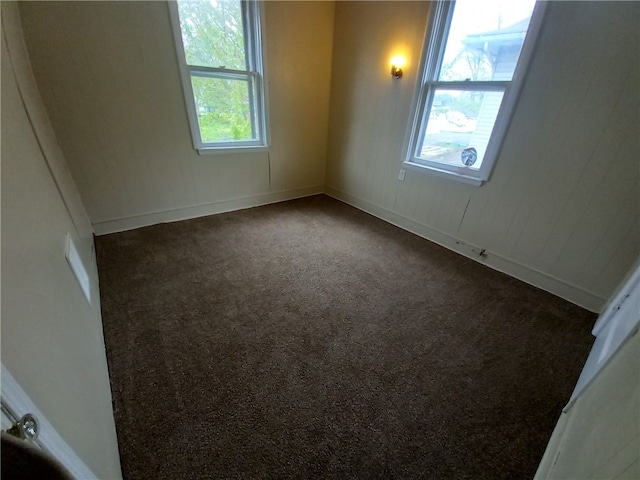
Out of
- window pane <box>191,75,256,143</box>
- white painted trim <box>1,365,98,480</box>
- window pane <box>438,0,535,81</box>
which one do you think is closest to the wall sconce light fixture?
window pane <box>438,0,535,81</box>

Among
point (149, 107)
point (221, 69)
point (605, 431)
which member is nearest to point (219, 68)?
point (221, 69)

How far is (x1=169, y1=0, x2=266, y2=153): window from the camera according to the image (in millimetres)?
2549

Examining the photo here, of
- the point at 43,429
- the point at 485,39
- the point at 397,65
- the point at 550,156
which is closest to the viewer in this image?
the point at 43,429

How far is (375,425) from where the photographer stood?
1.25 meters

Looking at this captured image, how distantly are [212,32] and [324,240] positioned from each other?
2303 millimetres

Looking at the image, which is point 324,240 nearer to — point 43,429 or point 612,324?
point 612,324

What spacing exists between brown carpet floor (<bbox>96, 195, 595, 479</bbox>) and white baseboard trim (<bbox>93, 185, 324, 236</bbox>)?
0.66 feet

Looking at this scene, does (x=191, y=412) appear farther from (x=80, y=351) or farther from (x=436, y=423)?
(x=436, y=423)

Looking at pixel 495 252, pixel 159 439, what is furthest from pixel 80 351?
pixel 495 252

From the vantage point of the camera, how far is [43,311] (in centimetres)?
76

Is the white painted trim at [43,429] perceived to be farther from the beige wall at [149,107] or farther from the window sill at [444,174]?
the window sill at [444,174]

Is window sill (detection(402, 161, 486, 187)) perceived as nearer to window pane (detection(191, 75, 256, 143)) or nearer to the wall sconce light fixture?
the wall sconce light fixture

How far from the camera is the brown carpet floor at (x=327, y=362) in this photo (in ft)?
3.76

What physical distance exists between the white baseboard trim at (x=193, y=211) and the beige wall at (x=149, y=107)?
0.01 m
